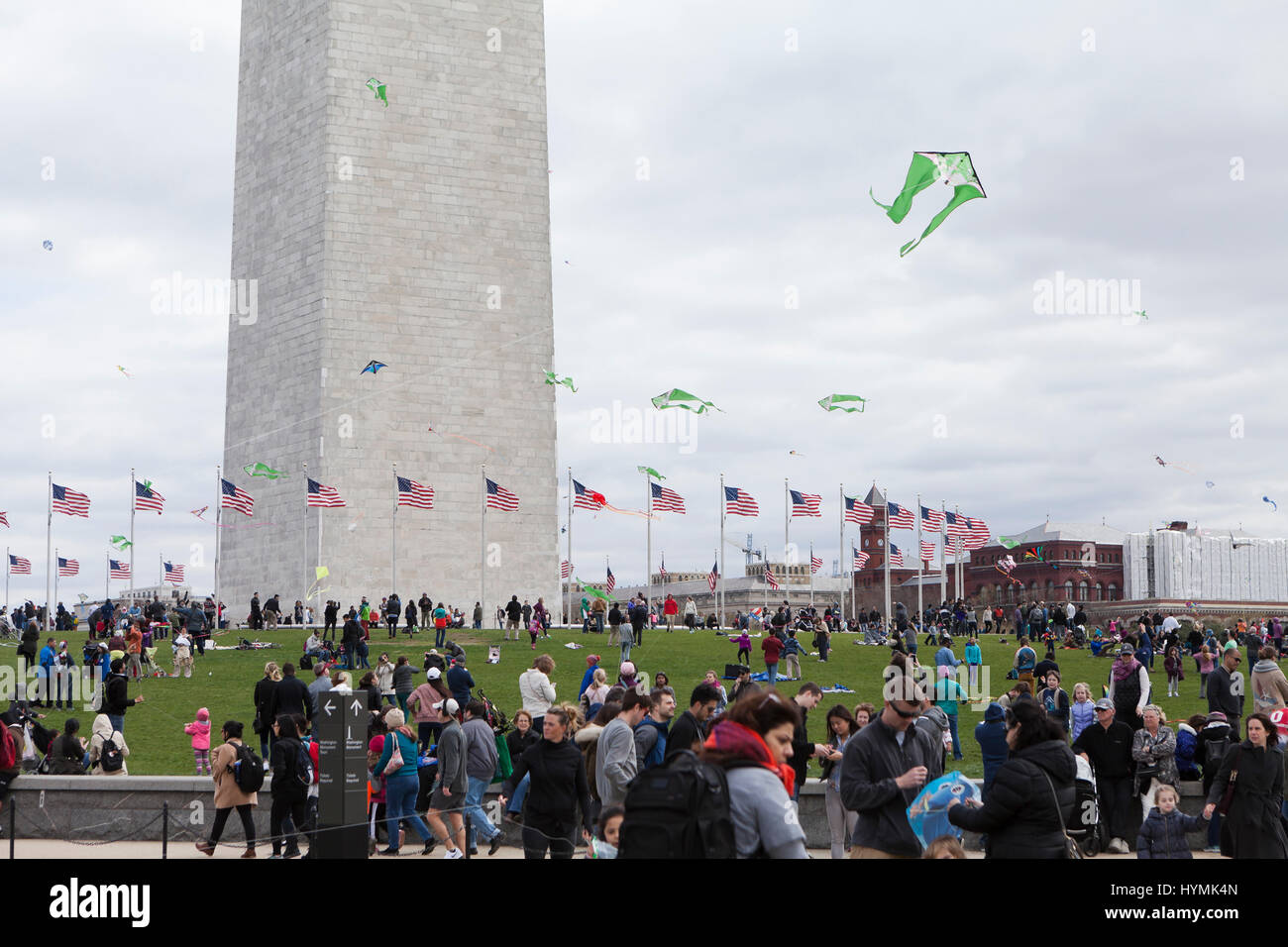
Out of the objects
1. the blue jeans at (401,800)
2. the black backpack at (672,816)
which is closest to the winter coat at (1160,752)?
the blue jeans at (401,800)

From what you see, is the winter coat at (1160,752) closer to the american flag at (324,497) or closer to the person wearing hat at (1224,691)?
the person wearing hat at (1224,691)

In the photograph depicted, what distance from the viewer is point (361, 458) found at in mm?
52281

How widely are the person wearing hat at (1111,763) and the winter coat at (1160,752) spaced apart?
12cm

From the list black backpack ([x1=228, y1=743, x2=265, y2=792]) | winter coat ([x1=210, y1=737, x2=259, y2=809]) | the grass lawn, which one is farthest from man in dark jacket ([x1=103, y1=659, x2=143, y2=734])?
black backpack ([x1=228, y1=743, x2=265, y2=792])

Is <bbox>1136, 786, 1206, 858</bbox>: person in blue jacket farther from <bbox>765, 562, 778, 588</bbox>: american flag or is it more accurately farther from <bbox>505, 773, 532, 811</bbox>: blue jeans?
<bbox>765, 562, 778, 588</bbox>: american flag

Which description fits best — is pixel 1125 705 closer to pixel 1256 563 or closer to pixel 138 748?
pixel 138 748

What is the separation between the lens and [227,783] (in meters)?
14.3

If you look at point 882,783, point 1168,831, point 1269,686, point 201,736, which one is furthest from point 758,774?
point 201,736

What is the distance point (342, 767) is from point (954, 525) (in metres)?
40.0

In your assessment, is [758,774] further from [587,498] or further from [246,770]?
[587,498]

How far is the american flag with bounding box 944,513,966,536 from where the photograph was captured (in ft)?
165

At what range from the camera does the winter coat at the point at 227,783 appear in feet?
46.6
